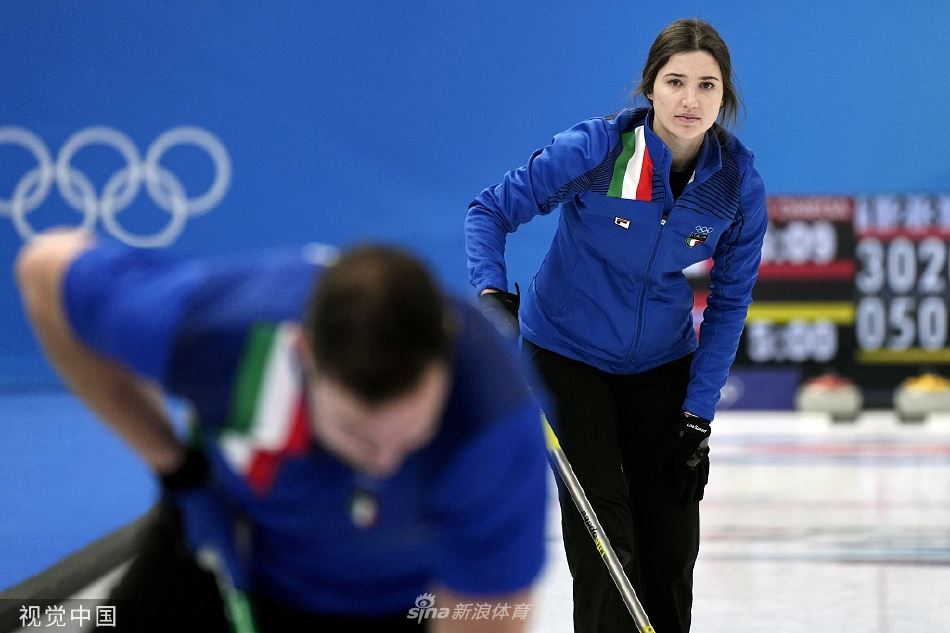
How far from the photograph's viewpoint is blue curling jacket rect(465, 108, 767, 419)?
3533 millimetres

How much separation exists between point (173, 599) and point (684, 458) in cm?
185

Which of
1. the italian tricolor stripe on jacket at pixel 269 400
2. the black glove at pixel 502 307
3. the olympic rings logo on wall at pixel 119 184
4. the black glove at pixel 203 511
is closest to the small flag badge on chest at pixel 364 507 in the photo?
the italian tricolor stripe on jacket at pixel 269 400

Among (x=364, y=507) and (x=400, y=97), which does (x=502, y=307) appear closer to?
(x=364, y=507)

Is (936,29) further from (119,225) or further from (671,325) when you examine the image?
(671,325)

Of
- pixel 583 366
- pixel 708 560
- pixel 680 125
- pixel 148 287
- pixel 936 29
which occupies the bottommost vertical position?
pixel 708 560

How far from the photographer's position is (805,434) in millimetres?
8984

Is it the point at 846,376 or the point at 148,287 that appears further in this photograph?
the point at 846,376

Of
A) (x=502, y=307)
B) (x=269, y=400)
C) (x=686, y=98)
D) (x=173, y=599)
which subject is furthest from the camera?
(x=686, y=98)

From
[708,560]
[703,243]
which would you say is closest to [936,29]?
[708,560]

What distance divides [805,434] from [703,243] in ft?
18.9

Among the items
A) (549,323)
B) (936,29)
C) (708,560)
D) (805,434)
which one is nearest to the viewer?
(549,323)

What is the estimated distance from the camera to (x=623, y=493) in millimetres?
3545

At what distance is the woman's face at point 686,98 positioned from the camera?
349 cm

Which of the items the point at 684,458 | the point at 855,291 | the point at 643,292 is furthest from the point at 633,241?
the point at 855,291
